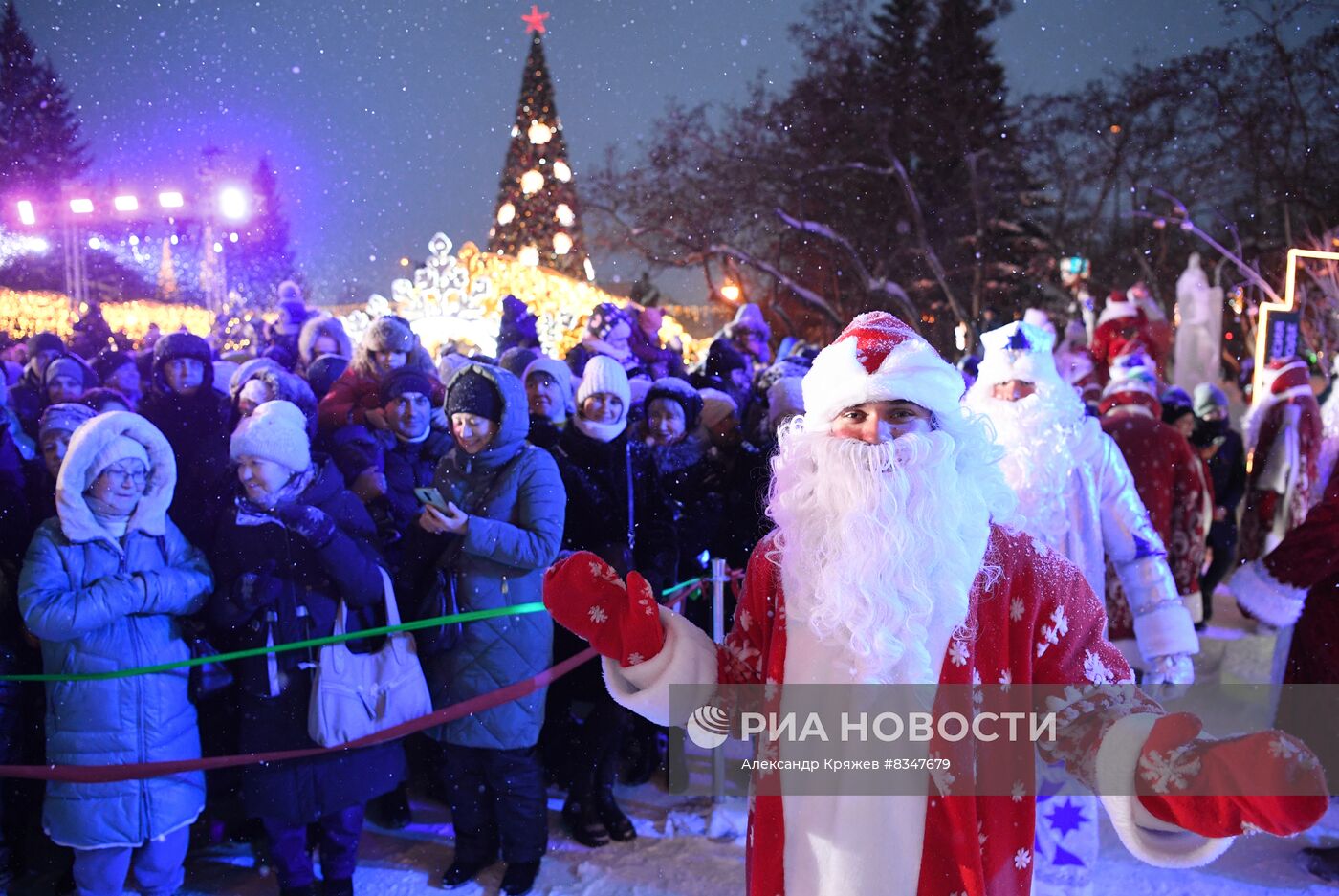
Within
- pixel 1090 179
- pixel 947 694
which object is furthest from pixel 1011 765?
pixel 1090 179

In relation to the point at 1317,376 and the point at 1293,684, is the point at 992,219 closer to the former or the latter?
the point at 1317,376

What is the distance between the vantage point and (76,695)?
371 cm

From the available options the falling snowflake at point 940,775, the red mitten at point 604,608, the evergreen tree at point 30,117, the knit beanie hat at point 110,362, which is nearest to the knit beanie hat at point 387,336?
the knit beanie hat at point 110,362

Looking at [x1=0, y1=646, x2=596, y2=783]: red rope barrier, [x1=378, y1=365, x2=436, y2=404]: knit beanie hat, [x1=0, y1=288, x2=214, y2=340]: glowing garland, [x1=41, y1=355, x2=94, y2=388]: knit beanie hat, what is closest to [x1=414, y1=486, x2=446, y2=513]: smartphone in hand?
[x1=0, y1=646, x2=596, y2=783]: red rope barrier

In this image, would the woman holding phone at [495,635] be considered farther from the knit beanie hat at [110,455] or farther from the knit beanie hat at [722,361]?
the knit beanie hat at [722,361]

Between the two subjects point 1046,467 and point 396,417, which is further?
point 396,417

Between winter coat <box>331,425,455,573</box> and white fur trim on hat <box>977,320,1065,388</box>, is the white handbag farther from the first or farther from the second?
white fur trim on hat <box>977,320,1065,388</box>

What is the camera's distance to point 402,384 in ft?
17.0

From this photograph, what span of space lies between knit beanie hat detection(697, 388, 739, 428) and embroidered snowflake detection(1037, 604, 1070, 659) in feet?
12.2

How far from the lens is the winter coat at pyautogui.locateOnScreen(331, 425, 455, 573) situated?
15.9 ft

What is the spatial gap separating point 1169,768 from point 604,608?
3.87 feet

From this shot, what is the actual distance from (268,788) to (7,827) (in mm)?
1246

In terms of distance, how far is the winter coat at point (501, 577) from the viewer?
413 centimetres

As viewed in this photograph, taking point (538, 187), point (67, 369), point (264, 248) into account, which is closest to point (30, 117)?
point (538, 187)
